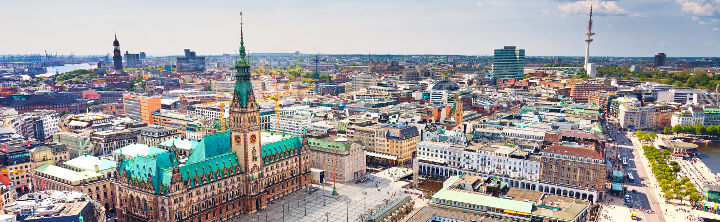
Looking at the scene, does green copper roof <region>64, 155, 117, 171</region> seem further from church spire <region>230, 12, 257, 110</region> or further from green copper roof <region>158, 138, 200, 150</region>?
church spire <region>230, 12, 257, 110</region>

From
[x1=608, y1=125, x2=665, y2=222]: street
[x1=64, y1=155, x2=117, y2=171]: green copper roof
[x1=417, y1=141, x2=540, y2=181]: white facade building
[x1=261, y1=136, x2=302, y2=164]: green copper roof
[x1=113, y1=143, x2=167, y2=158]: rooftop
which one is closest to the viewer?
[x1=608, y1=125, x2=665, y2=222]: street

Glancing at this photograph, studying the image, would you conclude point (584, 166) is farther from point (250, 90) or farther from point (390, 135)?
point (250, 90)

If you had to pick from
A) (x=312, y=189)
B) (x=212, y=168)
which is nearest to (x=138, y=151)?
(x=212, y=168)

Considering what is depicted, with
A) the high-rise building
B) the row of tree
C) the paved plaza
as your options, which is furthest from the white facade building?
the high-rise building

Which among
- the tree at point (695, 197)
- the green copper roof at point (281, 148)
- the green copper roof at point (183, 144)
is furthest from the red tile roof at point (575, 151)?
the green copper roof at point (183, 144)

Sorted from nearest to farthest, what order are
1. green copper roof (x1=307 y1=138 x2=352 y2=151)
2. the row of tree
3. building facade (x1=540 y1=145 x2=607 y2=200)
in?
the row of tree
building facade (x1=540 y1=145 x2=607 y2=200)
green copper roof (x1=307 y1=138 x2=352 y2=151)

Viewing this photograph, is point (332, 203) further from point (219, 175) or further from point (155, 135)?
point (155, 135)

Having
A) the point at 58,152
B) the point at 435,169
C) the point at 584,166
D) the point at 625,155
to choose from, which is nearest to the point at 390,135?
the point at 435,169
